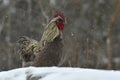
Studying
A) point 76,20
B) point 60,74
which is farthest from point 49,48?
point 76,20

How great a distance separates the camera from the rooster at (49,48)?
828 cm

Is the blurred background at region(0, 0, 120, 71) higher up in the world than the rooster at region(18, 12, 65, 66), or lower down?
higher up

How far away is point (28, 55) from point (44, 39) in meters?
0.55

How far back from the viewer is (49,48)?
8.33m

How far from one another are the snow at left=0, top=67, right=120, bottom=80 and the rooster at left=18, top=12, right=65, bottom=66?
3.63ft

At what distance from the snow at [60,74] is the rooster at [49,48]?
1.11m

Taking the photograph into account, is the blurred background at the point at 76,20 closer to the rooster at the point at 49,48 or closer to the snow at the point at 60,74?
the rooster at the point at 49,48

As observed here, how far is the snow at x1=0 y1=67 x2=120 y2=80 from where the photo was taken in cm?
650

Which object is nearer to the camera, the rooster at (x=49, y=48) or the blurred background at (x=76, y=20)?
the rooster at (x=49, y=48)

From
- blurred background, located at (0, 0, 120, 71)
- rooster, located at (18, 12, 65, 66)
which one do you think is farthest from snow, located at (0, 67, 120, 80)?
blurred background, located at (0, 0, 120, 71)

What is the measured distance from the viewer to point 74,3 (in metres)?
21.3

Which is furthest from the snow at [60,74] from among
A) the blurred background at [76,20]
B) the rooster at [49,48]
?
the blurred background at [76,20]

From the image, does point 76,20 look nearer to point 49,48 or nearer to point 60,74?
point 49,48

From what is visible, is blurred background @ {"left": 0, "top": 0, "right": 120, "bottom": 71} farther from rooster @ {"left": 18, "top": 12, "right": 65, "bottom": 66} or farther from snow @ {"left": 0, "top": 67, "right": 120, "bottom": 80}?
snow @ {"left": 0, "top": 67, "right": 120, "bottom": 80}
